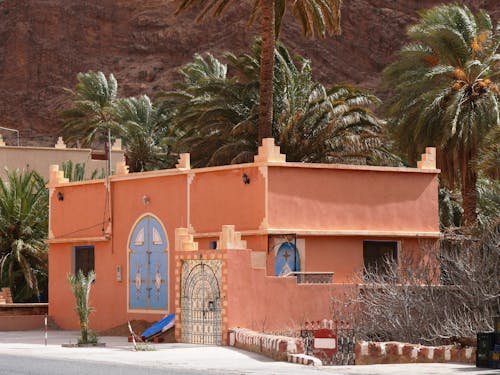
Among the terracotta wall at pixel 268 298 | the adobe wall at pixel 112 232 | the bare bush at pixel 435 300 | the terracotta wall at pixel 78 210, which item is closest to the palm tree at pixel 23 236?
the adobe wall at pixel 112 232

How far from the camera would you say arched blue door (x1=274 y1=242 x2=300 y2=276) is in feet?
102

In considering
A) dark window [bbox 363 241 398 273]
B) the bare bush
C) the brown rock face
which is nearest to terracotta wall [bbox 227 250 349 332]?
the bare bush

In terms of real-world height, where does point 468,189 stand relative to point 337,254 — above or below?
above

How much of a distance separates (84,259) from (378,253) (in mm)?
9492

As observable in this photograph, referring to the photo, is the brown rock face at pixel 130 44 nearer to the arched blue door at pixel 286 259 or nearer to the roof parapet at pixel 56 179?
the roof parapet at pixel 56 179

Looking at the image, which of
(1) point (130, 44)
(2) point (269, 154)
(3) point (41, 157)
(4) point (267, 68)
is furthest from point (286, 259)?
(1) point (130, 44)

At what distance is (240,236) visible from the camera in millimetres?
28797

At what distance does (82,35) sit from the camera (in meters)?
90.9

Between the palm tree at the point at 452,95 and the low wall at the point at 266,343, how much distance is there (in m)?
13.8

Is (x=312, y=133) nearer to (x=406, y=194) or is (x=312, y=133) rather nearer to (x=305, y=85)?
(x=305, y=85)

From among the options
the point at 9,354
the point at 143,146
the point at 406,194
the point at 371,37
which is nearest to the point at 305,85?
the point at 406,194

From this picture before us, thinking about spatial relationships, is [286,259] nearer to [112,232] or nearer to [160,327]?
[160,327]

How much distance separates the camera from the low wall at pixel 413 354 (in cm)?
2298

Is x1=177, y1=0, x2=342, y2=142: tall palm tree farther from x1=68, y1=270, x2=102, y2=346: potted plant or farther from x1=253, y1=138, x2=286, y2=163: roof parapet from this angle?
x1=68, y1=270, x2=102, y2=346: potted plant
